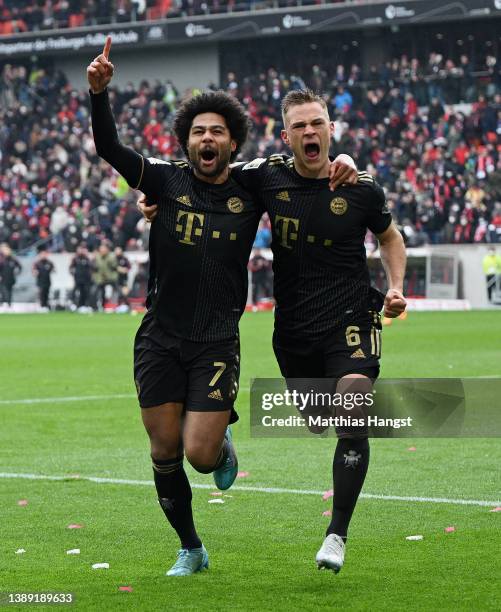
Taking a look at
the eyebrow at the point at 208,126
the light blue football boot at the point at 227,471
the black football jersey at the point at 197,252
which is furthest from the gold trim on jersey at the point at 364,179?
the light blue football boot at the point at 227,471

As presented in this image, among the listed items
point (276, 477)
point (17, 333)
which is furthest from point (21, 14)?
point (276, 477)

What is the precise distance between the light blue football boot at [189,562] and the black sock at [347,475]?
0.62 meters

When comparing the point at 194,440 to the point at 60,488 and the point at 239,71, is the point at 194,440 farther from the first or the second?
the point at 239,71

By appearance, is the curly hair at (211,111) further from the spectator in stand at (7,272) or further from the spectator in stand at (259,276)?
the spectator in stand at (7,272)

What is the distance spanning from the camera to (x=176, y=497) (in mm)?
6012

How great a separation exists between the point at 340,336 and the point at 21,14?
1792 inches

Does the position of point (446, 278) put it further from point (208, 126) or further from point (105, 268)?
point (208, 126)

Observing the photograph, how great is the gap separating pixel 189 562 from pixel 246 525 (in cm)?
115

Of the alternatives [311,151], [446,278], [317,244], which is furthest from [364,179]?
[446,278]

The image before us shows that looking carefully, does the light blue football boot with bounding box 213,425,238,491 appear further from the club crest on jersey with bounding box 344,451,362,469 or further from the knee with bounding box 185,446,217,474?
the club crest on jersey with bounding box 344,451,362,469

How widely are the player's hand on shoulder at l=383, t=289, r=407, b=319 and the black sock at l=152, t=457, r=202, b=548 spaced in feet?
3.72

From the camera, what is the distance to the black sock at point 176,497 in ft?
19.7

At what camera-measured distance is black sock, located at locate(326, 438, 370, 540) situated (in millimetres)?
5812

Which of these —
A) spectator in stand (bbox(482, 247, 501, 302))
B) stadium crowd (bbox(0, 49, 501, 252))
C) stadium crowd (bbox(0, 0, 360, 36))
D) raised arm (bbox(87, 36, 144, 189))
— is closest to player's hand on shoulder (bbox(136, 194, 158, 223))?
raised arm (bbox(87, 36, 144, 189))
